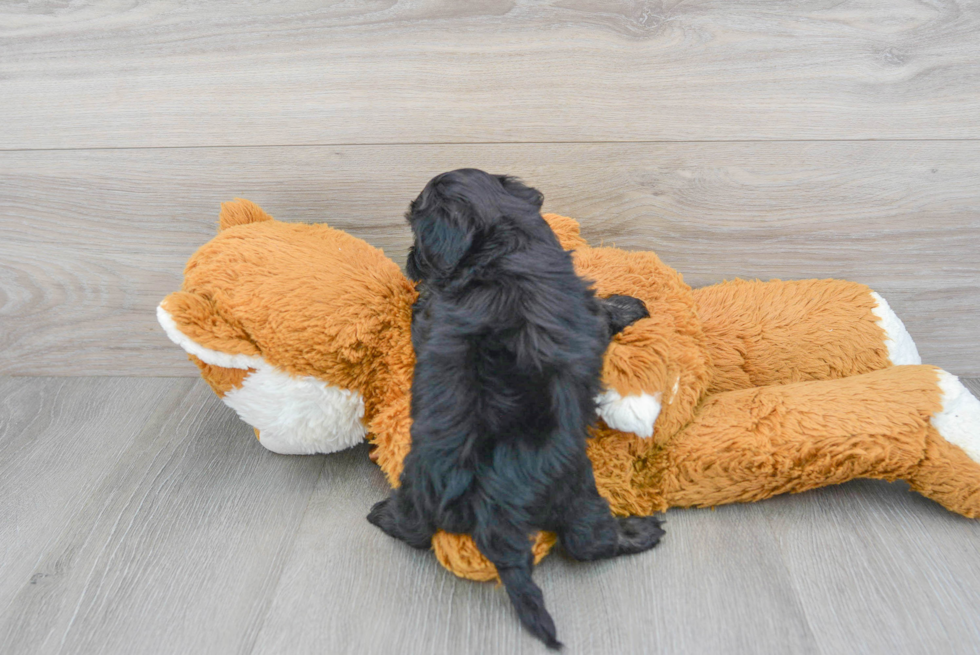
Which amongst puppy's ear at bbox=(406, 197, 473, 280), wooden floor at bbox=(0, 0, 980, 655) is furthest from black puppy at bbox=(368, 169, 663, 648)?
wooden floor at bbox=(0, 0, 980, 655)

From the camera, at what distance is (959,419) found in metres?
0.82

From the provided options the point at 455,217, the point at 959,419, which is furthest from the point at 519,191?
the point at 959,419

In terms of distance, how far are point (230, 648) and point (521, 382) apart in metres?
0.48

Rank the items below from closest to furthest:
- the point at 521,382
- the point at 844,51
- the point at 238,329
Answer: the point at 521,382 < the point at 238,329 < the point at 844,51

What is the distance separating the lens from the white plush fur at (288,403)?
33.2 inches

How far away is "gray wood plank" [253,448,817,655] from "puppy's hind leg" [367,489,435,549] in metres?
0.03

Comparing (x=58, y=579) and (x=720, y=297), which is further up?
(x=720, y=297)

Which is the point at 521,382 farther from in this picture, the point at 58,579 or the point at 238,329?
the point at 58,579

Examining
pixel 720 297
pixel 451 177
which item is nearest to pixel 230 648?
pixel 451 177

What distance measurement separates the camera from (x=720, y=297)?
980 millimetres

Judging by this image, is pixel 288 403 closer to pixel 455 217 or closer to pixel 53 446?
pixel 455 217

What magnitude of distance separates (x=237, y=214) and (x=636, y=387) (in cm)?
66

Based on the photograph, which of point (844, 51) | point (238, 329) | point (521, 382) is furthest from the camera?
point (844, 51)

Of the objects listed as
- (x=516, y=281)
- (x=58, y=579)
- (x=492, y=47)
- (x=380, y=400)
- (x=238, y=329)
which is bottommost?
(x=58, y=579)
